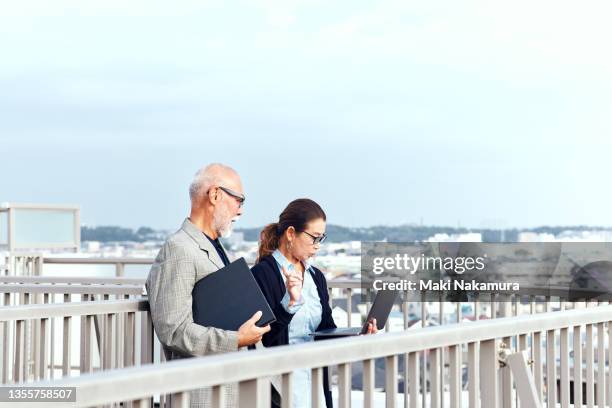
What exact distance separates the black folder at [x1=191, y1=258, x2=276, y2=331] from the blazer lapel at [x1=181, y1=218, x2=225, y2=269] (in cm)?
12

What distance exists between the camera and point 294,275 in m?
4.57

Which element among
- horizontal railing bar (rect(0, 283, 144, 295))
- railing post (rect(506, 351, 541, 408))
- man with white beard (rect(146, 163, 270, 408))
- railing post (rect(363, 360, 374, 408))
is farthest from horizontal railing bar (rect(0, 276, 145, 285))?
railing post (rect(363, 360, 374, 408))

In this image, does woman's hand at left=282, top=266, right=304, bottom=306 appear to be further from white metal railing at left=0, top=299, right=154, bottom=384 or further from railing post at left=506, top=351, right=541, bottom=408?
railing post at left=506, top=351, right=541, bottom=408

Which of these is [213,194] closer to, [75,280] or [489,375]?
[489,375]

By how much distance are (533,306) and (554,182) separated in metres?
41.1

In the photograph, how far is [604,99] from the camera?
175 feet

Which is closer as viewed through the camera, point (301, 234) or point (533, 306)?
point (301, 234)

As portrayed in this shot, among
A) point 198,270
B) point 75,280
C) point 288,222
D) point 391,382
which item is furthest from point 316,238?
point 75,280

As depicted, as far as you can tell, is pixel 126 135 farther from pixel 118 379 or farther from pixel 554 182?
pixel 118 379

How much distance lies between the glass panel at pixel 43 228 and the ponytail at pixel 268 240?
7314 millimetres

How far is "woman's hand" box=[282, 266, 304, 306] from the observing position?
4523mm

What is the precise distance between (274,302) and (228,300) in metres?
0.44

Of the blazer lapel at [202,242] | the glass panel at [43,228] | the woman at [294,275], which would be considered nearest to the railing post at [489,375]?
the woman at [294,275]

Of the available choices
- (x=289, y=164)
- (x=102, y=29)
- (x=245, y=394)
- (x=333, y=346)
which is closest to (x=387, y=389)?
(x=333, y=346)
